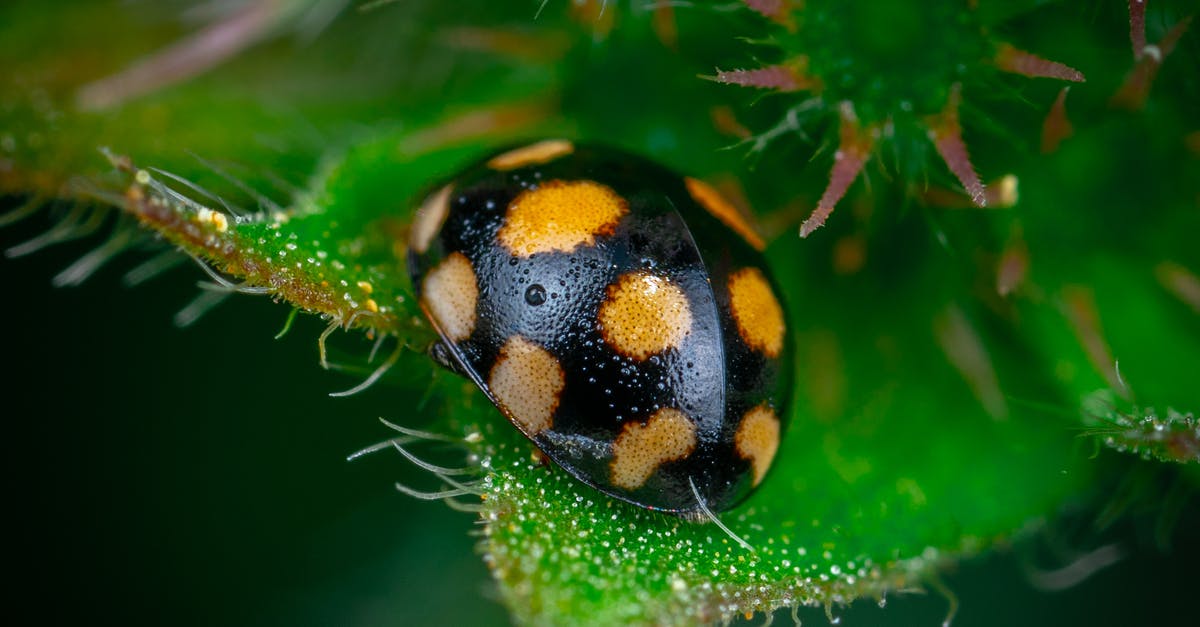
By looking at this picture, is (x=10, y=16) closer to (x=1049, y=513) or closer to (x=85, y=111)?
(x=85, y=111)

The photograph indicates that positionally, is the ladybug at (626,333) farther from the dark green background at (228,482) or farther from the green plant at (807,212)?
the dark green background at (228,482)

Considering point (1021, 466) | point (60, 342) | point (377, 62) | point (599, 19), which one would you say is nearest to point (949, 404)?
point (1021, 466)

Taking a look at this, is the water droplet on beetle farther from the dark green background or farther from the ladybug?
the dark green background

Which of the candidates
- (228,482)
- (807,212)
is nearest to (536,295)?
(807,212)

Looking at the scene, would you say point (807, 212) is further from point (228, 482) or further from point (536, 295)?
point (228, 482)

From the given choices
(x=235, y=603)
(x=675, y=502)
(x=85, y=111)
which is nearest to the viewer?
(x=675, y=502)

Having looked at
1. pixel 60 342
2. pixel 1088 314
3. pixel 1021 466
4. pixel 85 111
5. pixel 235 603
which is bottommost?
pixel 235 603

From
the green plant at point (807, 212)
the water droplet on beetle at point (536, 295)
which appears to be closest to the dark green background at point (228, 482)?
the green plant at point (807, 212)
